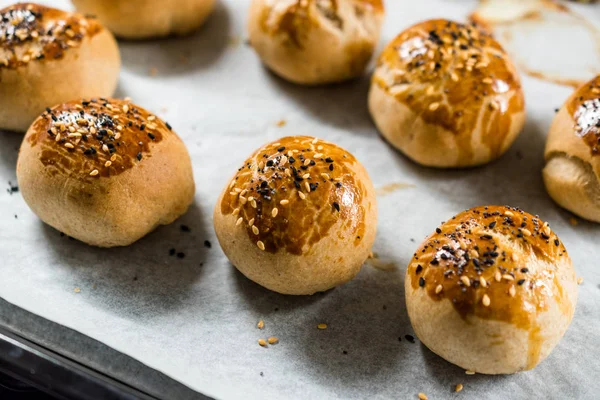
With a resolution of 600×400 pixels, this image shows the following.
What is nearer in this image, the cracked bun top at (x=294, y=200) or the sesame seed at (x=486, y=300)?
the sesame seed at (x=486, y=300)

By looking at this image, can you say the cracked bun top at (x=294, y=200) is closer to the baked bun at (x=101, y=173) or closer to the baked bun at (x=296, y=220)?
the baked bun at (x=296, y=220)

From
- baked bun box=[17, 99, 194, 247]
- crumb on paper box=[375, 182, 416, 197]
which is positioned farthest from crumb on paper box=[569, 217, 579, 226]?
baked bun box=[17, 99, 194, 247]

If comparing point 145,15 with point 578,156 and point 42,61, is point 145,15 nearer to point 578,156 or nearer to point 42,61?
point 42,61

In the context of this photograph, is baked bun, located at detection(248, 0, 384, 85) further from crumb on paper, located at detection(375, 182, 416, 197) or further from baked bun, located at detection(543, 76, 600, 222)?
baked bun, located at detection(543, 76, 600, 222)

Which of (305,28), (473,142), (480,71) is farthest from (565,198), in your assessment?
(305,28)

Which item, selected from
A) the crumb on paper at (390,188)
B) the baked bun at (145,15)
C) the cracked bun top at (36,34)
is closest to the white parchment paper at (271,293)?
the crumb on paper at (390,188)

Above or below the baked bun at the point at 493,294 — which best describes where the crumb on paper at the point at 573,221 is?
below

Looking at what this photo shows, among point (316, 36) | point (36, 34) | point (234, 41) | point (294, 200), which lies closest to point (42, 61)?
point (36, 34)
